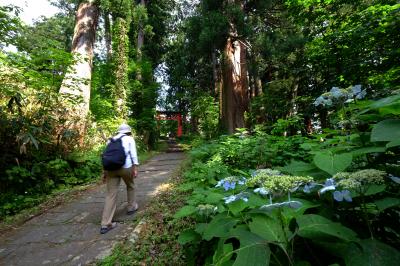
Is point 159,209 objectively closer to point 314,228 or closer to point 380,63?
point 314,228

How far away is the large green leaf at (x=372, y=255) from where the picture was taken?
0.99 metres

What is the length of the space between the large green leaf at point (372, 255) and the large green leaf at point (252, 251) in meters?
0.28

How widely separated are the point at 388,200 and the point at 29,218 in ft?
19.2

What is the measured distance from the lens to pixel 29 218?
536cm

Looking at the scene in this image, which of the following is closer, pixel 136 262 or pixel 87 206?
pixel 136 262

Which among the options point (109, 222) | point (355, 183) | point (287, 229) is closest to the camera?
point (355, 183)

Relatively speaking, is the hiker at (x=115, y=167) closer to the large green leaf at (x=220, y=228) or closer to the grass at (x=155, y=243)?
the grass at (x=155, y=243)

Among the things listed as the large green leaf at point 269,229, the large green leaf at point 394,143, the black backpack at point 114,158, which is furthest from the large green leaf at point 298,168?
the black backpack at point 114,158

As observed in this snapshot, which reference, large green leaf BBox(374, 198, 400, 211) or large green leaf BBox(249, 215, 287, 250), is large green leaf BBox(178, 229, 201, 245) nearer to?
large green leaf BBox(249, 215, 287, 250)

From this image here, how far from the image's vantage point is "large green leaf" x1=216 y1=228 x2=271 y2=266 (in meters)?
1.07

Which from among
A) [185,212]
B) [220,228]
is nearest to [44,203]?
[185,212]

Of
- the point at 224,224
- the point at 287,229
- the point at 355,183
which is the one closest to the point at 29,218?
the point at 224,224

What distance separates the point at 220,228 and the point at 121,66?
1349 cm

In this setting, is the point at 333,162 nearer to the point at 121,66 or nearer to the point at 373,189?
the point at 373,189
